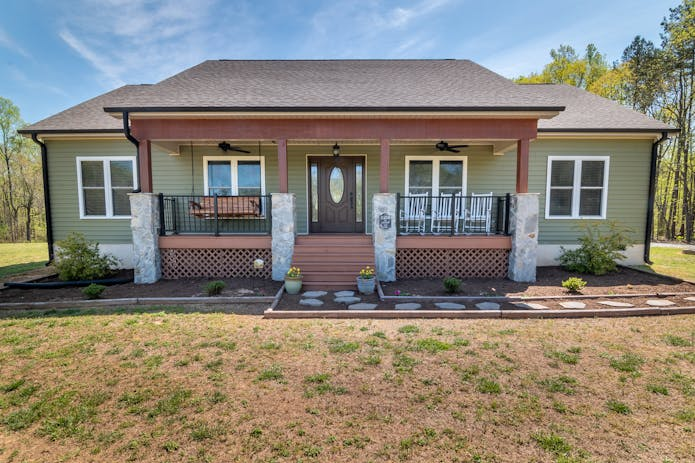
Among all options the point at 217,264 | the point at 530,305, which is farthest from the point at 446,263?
the point at 217,264

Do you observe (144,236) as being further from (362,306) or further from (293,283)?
(362,306)

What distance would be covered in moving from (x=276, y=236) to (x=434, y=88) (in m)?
5.00

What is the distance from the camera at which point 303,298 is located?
538 centimetres

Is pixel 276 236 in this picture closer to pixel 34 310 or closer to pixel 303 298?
pixel 303 298

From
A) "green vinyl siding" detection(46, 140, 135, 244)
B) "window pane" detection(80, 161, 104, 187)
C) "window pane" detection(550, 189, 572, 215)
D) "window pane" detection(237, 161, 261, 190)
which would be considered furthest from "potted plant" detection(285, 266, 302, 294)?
"window pane" detection(550, 189, 572, 215)

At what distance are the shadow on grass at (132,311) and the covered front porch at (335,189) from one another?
1.66 meters

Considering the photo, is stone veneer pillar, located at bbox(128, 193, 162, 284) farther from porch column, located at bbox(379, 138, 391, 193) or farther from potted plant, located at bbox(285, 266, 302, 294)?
porch column, located at bbox(379, 138, 391, 193)

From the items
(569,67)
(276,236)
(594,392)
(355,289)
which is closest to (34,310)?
(276,236)

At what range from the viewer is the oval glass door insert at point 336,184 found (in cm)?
854

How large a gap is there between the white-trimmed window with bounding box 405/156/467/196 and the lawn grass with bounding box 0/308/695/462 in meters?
4.98

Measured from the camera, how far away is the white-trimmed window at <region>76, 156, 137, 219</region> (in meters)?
8.16

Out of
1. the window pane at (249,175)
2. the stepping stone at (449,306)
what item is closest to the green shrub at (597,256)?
the stepping stone at (449,306)

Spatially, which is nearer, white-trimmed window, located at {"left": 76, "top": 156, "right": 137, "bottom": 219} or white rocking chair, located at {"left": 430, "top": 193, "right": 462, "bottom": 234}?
white rocking chair, located at {"left": 430, "top": 193, "right": 462, "bottom": 234}

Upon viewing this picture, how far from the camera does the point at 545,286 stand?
19.9 feet
